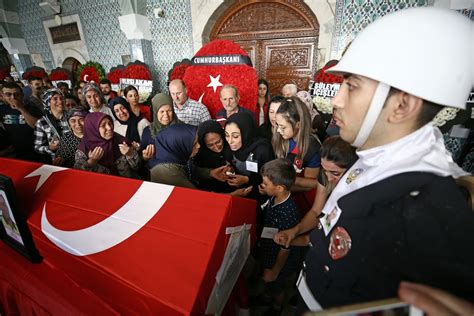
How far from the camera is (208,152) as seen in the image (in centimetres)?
198

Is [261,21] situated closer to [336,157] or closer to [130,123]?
[130,123]

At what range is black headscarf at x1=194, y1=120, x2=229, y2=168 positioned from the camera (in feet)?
6.10

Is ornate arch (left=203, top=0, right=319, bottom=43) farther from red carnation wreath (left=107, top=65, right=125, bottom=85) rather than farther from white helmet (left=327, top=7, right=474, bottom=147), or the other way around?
white helmet (left=327, top=7, right=474, bottom=147)

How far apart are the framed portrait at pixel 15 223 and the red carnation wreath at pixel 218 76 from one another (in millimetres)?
2521

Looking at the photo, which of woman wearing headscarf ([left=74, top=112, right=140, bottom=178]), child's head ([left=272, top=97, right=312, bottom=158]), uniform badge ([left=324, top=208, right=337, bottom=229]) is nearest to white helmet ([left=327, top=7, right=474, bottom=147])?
uniform badge ([left=324, top=208, right=337, bottom=229])

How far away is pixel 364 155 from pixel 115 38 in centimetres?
718

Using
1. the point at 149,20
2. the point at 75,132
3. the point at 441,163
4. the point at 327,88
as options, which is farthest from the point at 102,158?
the point at 149,20

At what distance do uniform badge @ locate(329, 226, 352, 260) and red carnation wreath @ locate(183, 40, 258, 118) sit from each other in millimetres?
2547

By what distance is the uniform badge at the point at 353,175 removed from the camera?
0.76 meters

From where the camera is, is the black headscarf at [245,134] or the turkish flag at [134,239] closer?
the turkish flag at [134,239]

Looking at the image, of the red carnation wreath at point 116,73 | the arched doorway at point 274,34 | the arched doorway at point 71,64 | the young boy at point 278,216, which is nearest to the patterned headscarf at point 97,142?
the young boy at point 278,216

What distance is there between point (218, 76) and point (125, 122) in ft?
4.82

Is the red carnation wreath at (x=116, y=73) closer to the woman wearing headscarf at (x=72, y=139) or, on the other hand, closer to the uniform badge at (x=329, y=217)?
the woman wearing headscarf at (x=72, y=139)

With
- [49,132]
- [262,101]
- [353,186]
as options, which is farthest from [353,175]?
[49,132]
